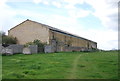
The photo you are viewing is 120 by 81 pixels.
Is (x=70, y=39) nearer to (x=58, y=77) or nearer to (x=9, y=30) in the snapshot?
(x=9, y=30)

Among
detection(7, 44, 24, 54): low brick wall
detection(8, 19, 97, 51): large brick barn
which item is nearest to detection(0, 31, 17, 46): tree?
detection(8, 19, 97, 51): large brick barn

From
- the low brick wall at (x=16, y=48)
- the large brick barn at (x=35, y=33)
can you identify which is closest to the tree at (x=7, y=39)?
Result: the large brick barn at (x=35, y=33)

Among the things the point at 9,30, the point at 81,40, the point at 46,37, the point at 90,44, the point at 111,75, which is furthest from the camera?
the point at 90,44

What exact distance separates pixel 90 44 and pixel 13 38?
51899mm

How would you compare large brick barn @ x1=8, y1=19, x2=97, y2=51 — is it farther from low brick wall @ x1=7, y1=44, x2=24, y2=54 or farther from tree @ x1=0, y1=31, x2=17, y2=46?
low brick wall @ x1=7, y1=44, x2=24, y2=54

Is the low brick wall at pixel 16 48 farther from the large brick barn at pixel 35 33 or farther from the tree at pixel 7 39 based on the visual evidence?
the large brick barn at pixel 35 33

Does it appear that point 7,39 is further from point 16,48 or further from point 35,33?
point 16,48

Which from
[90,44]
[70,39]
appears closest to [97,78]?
[70,39]

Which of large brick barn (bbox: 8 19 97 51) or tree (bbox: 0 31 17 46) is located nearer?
tree (bbox: 0 31 17 46)

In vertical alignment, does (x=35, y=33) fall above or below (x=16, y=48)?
above

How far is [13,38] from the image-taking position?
75.3 m

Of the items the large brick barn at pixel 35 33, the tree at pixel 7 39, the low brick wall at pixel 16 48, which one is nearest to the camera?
the low brick wall at pixel 16 48

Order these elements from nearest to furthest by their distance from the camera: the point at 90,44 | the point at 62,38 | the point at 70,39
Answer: the point at 62,38
the point at 70,39
the point at 90,44

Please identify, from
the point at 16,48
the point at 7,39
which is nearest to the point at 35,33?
the point at 7,39
